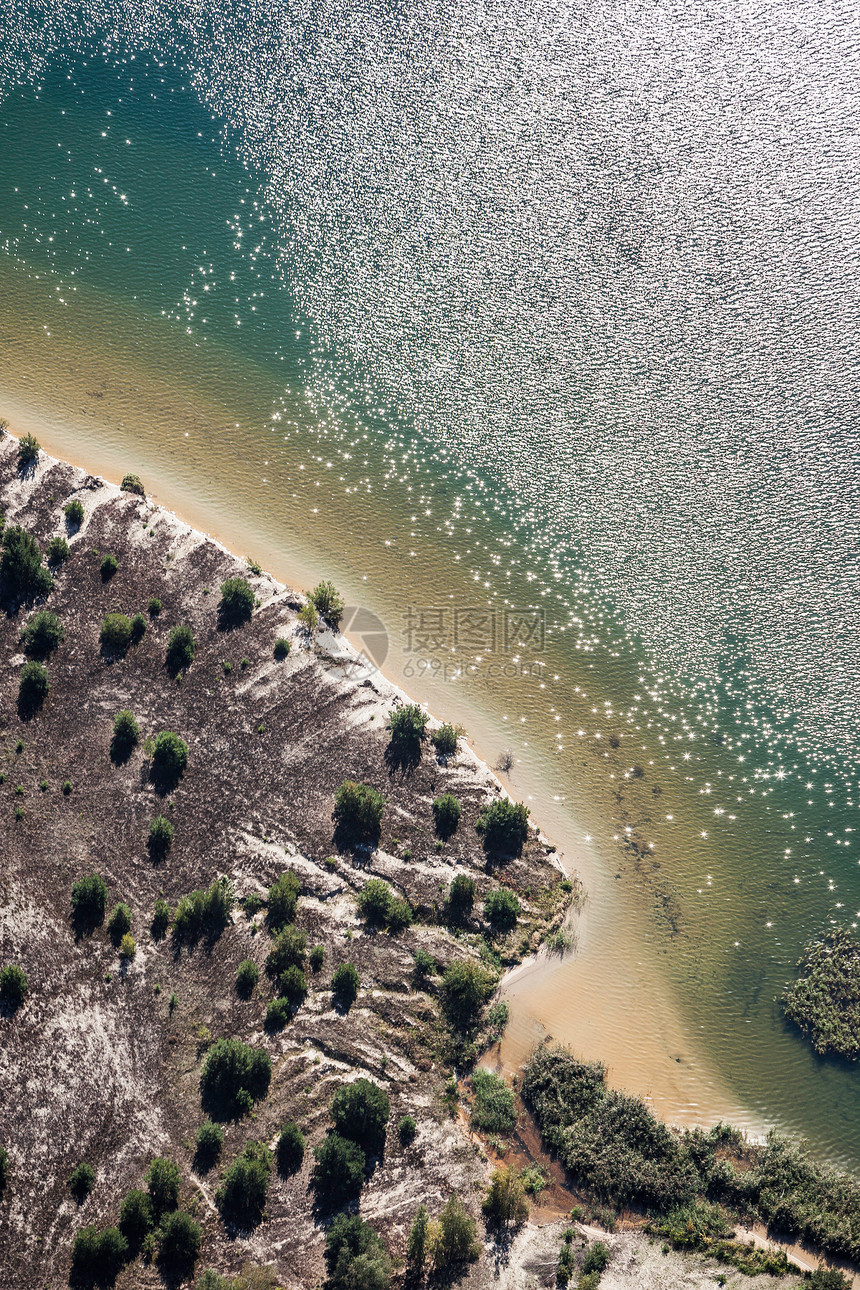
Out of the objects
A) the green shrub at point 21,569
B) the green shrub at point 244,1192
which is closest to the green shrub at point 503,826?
the green shrub at point 244,1192

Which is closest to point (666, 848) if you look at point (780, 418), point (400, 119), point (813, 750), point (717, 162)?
point (813, 750)

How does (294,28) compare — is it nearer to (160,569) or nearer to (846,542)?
(160,569)

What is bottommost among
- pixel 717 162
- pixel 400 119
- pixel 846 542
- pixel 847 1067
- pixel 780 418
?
pixel 847 1067

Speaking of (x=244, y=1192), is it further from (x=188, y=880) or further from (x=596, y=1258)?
(x=596, y=1258)

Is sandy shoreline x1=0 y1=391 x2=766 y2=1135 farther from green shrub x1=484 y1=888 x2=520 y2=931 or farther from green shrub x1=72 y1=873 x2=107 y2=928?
green shrub x1=72 y1=873 x2=107 y2=928

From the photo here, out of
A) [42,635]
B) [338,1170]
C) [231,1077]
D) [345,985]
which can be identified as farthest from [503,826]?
[42,635]

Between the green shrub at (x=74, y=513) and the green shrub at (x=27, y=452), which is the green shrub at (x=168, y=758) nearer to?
the green shrub at (x=74, y=513)
